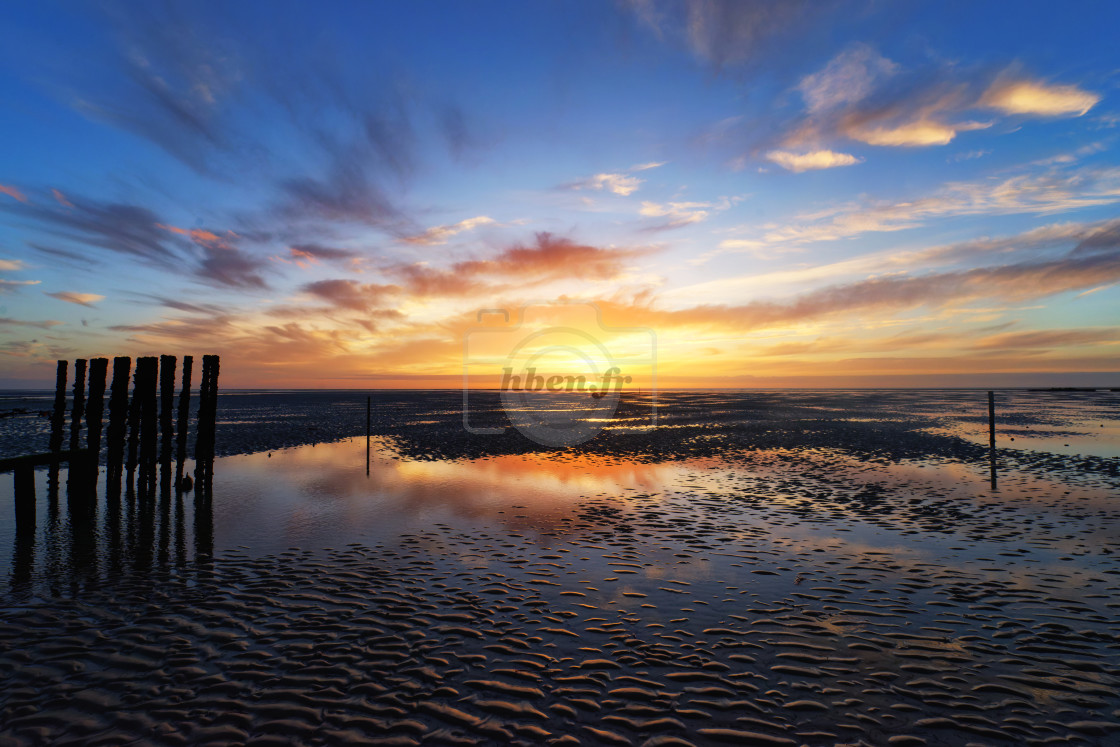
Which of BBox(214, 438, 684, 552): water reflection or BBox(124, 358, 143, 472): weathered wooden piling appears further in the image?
BBox(124, 358, 143, 472): weathered wooden piling

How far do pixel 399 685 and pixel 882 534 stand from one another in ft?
34.7

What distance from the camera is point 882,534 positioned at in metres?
11.1

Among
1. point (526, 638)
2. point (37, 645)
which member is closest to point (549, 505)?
point (526, 638)

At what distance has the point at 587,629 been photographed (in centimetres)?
677

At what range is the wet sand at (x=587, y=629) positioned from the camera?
4832mm

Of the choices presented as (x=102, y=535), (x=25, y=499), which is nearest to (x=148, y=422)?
(x=25, y=499)

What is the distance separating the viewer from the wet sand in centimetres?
483

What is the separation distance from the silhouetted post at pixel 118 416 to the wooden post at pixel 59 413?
2167 mm

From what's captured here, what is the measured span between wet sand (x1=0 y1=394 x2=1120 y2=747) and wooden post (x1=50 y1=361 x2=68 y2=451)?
21.0ft

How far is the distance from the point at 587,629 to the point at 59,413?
2153 cm

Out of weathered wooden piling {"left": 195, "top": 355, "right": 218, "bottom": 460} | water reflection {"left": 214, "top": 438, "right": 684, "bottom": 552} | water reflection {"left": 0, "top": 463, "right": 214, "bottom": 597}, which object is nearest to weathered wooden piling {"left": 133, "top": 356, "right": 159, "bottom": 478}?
water reflection {"left": 0, "top": 463, "right": 214, "bottom": 597}

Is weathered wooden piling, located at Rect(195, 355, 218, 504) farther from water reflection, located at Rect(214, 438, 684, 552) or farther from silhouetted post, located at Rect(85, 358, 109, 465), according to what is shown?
silhouetted post, located at Rect(85, 358, 109, 465)

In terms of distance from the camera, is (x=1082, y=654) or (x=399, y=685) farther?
(x=1082, y=654)

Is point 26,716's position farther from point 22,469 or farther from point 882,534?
point 882,534
